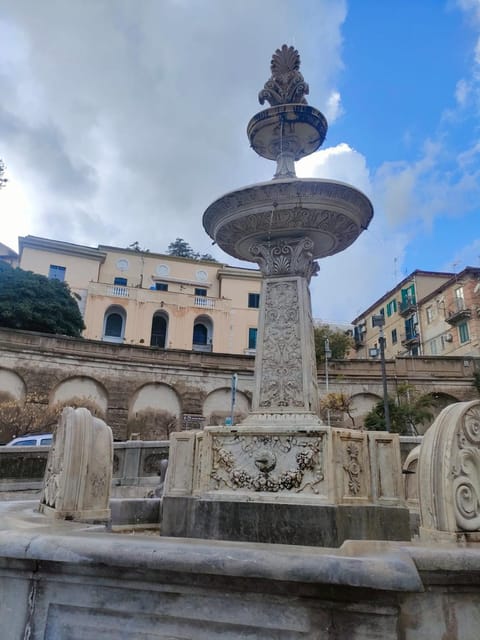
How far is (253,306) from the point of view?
44.7m

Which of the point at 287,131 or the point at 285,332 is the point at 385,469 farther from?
the point at 287,131

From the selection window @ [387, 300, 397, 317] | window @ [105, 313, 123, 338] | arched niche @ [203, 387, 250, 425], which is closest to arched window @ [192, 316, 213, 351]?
window @ [105, 313, 123, 338]

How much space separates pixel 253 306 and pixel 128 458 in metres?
31.9

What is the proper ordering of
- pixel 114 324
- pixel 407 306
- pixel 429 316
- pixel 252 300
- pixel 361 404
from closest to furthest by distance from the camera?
pixel 361 404, pixel 114 324, pixel 429 316, pixel 252 300, pixel 407 306

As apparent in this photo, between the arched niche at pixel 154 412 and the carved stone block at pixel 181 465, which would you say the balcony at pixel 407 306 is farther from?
the carved stone block at pixel 181 465

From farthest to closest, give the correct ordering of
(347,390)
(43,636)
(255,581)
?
Answer: (347,390) < (43,636) < (255,581)

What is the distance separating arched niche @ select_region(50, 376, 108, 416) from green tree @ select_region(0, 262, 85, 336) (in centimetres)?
637

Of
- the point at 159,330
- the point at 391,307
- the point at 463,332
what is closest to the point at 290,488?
the point at 463,332

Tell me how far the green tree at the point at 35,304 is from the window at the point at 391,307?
107ft

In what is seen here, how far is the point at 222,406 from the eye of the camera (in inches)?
1121

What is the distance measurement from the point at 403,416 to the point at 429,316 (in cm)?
2020

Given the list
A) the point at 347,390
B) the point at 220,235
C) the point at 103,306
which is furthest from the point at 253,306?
the point at 220,235

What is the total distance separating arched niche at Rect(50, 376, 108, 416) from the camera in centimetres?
2548

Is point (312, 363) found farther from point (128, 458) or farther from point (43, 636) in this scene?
point (128, 458)
